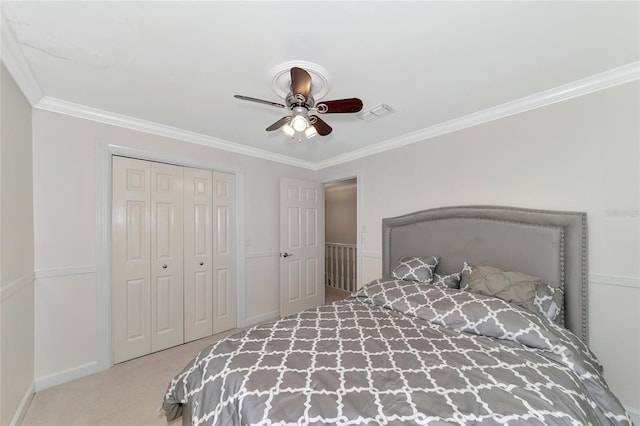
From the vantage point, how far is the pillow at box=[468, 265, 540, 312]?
1768 millimetres

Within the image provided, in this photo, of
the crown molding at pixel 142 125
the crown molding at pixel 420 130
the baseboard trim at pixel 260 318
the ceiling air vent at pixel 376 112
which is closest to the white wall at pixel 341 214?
the crown molding at pixel 420 130

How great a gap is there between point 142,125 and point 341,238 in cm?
447

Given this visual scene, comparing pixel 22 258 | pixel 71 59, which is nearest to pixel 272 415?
pixel 22 258

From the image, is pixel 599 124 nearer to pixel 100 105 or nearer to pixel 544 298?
pixel 544 298

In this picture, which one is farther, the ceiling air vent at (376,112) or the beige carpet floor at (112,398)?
the ceiling air vent at (376,112)

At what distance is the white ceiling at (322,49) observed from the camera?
125 cm

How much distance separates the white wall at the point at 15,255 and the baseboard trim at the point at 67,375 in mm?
110

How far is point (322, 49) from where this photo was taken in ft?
4.92

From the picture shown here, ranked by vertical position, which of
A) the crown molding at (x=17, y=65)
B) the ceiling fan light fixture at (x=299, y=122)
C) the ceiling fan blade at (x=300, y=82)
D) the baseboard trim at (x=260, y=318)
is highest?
the crown molding at (x=17, y=65)

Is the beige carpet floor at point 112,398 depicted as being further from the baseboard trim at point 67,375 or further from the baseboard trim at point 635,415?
the baseboard trim at point 635,415

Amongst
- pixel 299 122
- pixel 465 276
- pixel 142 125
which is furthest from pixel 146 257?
pixel 465 276

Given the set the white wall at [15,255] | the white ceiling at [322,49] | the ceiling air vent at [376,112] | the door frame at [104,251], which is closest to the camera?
the white ceiling at [322,49]

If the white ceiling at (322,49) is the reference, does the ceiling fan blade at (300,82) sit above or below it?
below

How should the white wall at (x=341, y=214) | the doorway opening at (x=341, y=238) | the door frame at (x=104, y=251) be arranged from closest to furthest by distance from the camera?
the door frame at (x=104, y=251) → the doorway opening at (x=341, y=238) → the white wall at (x=341, y=214)
